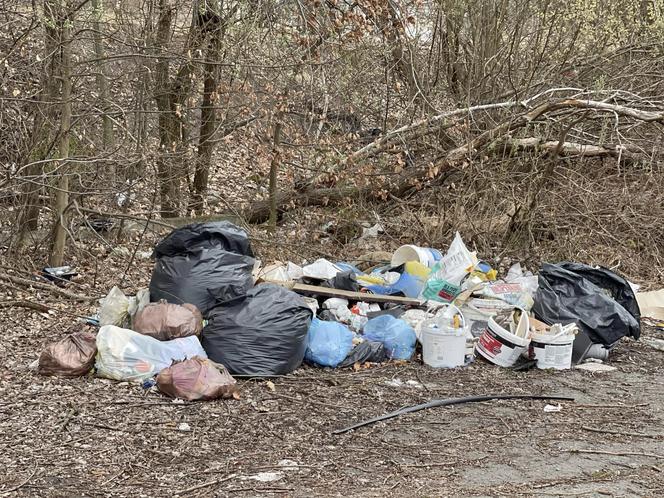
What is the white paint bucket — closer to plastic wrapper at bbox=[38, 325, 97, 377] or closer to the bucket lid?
the bucket lid

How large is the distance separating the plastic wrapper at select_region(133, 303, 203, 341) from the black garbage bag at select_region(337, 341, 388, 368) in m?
1.00

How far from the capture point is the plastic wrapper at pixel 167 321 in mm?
4820

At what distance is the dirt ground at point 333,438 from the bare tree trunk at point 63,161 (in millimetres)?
1819

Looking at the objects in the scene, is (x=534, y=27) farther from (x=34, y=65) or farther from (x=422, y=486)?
(x=422, y=486)

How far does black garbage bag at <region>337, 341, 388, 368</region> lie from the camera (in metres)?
5.21

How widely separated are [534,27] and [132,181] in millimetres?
5096

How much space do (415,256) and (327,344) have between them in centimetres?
186

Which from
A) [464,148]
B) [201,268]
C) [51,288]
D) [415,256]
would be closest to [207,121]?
[464,148]

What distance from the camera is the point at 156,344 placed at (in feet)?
15.4

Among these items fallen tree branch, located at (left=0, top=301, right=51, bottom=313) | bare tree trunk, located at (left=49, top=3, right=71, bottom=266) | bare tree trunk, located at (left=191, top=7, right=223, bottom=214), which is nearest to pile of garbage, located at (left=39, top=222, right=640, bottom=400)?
fallen tree branch, located at (left=0, top=301, right=51, bottom=313)

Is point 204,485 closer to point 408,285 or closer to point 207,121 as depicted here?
point 408,285

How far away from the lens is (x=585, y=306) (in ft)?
18.6

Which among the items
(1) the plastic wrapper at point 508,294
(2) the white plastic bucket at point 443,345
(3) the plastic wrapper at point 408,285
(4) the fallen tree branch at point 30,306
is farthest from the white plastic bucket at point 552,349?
Answer: (4) the fallen tree branch at point 30,306

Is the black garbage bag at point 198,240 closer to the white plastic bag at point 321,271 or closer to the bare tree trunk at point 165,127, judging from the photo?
the white plastic bag at point 321,271
